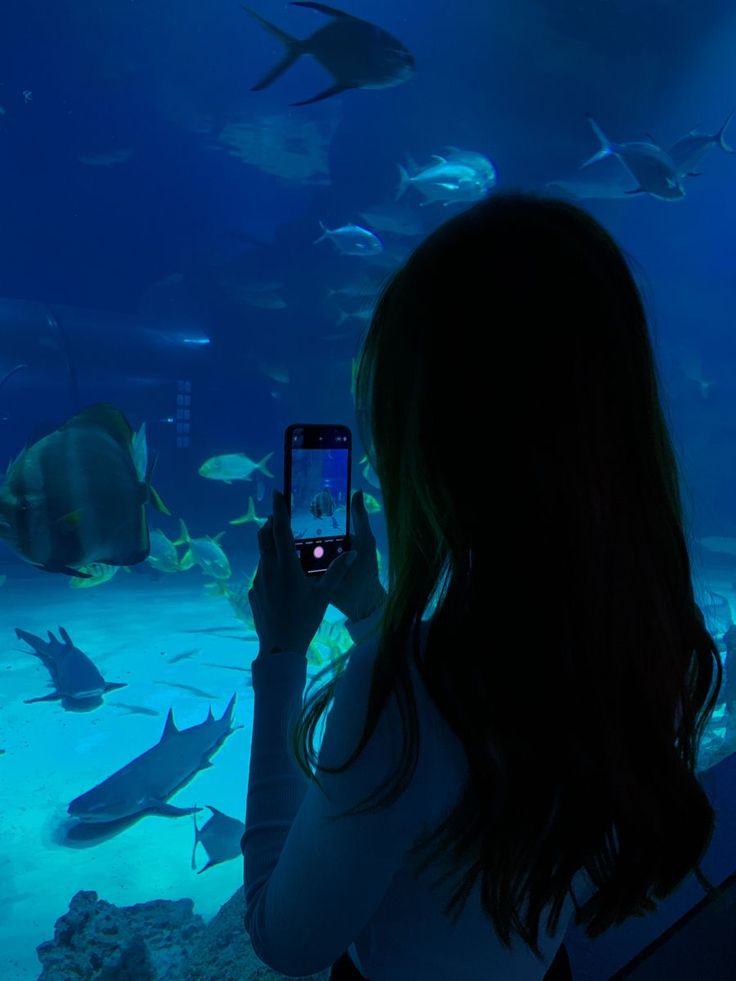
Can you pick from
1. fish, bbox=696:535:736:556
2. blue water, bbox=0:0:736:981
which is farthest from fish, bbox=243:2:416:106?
fish, bbox=696:535:736:556

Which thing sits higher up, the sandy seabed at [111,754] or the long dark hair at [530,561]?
the long dark hair at [530,561]

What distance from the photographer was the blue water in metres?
7.78

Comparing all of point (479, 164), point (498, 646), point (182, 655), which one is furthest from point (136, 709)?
point (479, 164)

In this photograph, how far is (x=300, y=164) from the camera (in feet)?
55.3

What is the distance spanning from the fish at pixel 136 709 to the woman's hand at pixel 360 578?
5.03m

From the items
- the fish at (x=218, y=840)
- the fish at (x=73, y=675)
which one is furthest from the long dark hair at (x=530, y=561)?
the fish at (x=73, y=675)

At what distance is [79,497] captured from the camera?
233 centimetres

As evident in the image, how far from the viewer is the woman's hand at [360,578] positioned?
38.8 inches

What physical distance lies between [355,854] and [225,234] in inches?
736

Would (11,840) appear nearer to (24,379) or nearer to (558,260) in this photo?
(558,260)

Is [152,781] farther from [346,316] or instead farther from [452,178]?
[346,316]

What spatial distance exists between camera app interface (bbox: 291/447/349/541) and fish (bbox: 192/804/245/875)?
8.69 feet

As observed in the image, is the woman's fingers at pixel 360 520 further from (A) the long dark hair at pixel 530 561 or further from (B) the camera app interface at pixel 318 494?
(A) the long dark hair at pixel 530 561

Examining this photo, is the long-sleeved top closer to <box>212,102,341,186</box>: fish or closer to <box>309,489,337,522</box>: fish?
<box>309,489,337,522</box>: fish
